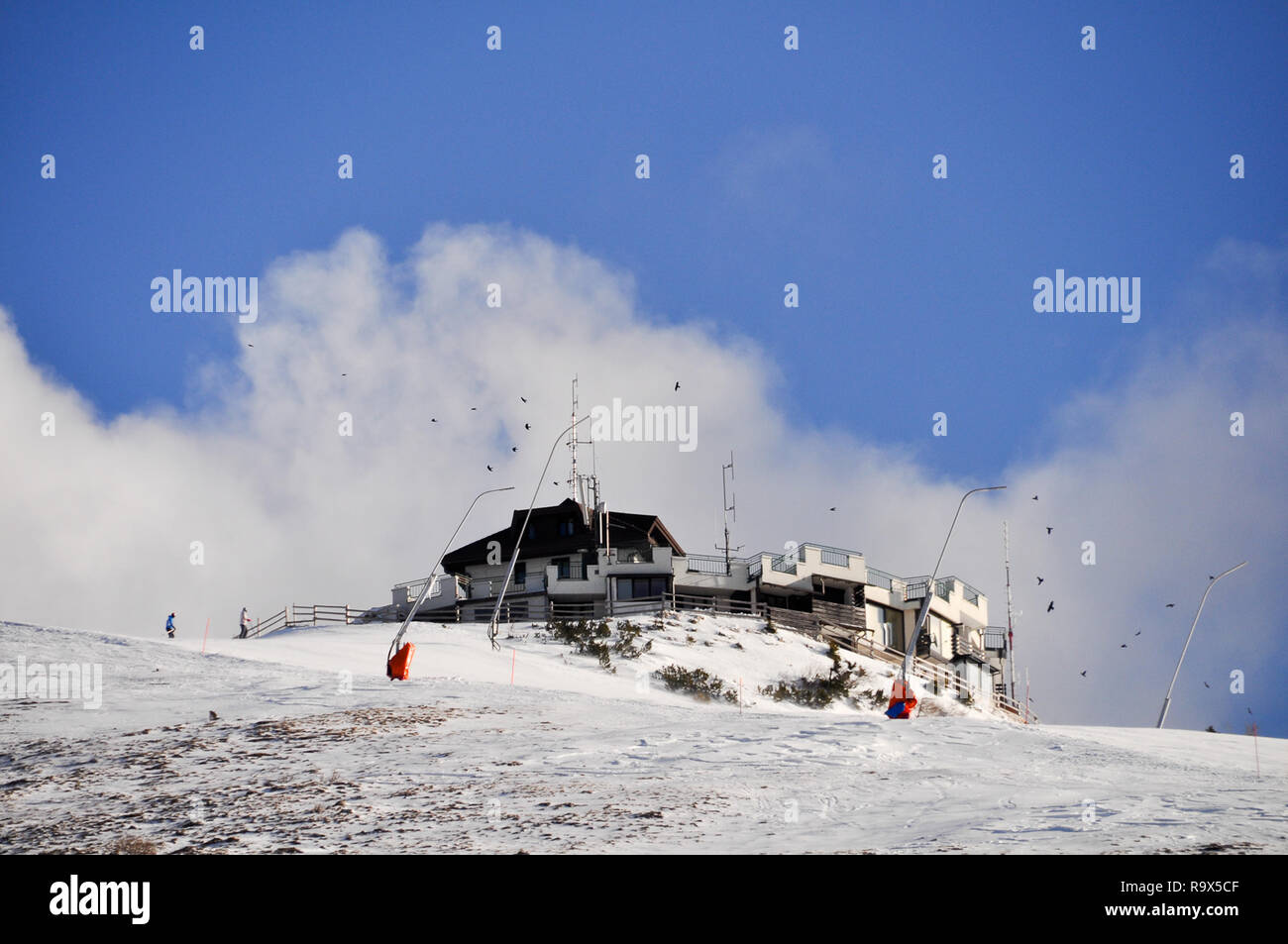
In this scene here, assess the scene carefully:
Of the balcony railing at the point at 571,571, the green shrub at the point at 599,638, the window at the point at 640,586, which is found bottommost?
the green shrub at the point at 599,638

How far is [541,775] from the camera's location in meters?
20.7

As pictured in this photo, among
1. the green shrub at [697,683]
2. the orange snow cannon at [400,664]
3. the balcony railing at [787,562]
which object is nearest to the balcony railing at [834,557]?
the balcony railing at [787,562]

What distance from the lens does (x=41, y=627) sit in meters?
37.7

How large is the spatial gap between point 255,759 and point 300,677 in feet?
39.9

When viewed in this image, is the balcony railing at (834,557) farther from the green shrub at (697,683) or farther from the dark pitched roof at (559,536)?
the green shrub at (697,683)

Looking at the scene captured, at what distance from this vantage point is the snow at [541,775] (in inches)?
638

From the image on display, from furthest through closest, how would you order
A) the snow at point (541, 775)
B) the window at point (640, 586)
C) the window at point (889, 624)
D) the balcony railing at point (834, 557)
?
the window at point (889, 624), the balcony railing at point (834, 557), the window at point (640, 586), the snow at point (541, 775)

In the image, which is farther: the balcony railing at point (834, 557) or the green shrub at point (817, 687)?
the balcony railing at point (834, 557)

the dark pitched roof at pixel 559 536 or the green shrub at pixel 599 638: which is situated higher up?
the dark pitched roof at pixel 559 536

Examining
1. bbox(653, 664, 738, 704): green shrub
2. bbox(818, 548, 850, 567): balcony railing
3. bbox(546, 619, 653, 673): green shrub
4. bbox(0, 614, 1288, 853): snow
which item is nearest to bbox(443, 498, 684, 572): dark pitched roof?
bbox(818, 548, 850, 567): balcony railing

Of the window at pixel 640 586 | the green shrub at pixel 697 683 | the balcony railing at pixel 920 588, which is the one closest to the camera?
the green shrub at pixel 697 683

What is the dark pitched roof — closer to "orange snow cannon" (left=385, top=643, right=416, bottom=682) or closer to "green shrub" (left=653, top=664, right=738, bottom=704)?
"green shrub" (left=653, top=664, right=738, bottom=704)
